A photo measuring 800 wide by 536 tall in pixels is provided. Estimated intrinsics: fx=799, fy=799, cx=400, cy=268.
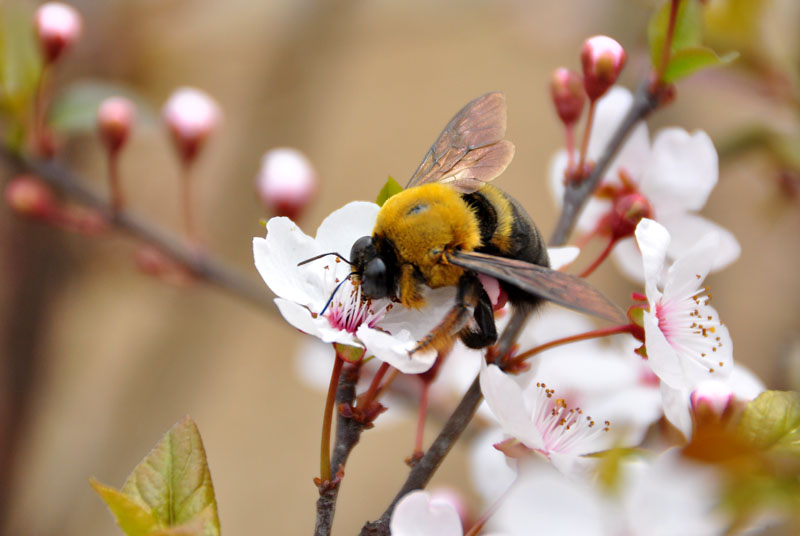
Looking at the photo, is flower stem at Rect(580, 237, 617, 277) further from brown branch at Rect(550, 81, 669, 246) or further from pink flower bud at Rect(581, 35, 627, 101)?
pink flower bud at Rect(581, 35, 627, 101)

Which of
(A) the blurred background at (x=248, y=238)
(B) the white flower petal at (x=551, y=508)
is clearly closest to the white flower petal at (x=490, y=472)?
(B) the white flower petal at (x=551, y=508)

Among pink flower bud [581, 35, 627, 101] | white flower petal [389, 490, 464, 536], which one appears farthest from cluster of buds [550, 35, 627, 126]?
white flower petal [389, 490, 464, 536]

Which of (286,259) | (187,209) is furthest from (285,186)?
(286,259)

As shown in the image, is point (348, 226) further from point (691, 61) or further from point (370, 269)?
point (691, 61)

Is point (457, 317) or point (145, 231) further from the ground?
point (457, 317)

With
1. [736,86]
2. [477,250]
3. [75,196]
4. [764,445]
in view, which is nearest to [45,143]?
[75,196]

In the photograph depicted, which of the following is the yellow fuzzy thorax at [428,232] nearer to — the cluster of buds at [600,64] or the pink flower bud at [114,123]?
the cluster of buds at [600,64]
